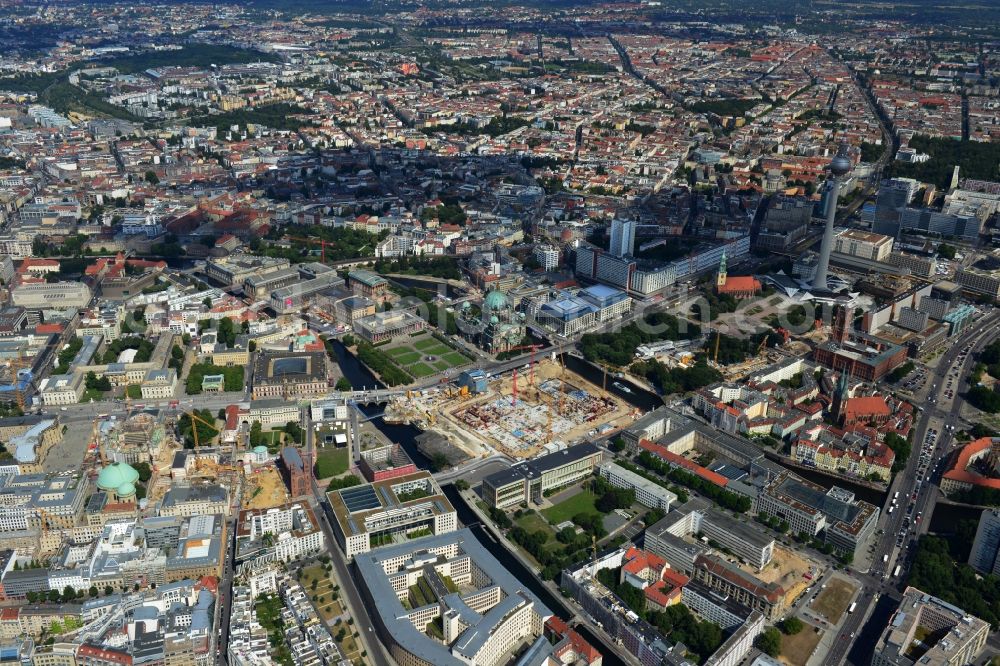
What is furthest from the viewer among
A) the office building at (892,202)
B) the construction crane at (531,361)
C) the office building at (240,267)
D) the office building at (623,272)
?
the office building at (892,202)

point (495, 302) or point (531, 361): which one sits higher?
point (495, 302)

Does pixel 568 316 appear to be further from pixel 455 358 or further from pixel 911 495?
pixel 911 495

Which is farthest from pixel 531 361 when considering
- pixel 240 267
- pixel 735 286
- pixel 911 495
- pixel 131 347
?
pixel 240 267

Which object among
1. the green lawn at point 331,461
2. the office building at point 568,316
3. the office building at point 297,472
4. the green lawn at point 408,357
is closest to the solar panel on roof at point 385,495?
the office building at point 297,472

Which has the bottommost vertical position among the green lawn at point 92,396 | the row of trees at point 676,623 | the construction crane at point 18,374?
the green lawn at point 92,396

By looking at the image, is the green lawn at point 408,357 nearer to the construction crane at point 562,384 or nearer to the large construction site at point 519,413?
the large construction site at point 519,413

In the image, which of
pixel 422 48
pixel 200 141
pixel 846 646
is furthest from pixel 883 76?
pixel 846 646

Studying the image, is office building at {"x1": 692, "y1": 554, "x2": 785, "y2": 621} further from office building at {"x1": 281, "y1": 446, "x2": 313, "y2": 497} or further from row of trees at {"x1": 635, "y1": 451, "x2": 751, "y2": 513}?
office building at {"x1": 281, "y1": 446, "x2": 313, "y2": 497}

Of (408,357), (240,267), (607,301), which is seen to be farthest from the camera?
(240,267)

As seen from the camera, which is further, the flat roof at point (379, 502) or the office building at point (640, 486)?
the office building at point (640, 486)
